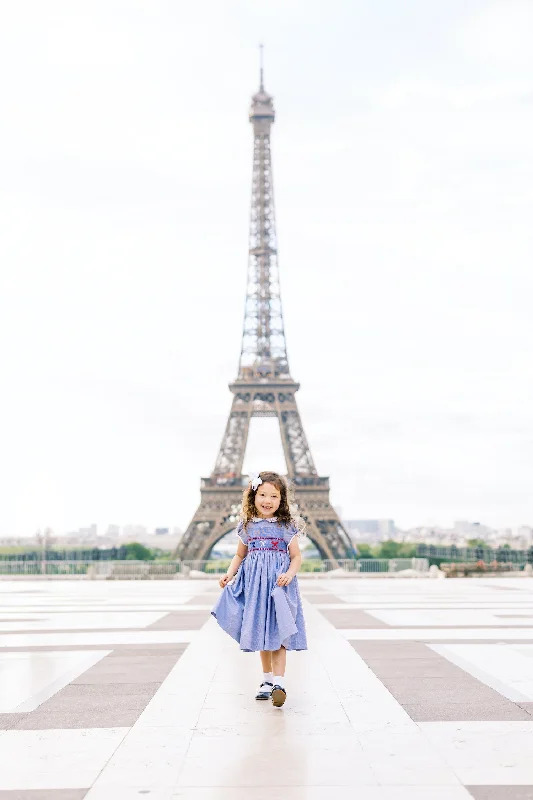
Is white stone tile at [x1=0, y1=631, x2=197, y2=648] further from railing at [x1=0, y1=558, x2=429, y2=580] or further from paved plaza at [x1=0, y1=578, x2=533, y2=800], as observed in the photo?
railing at [x1=0, y1=558, x2=429, y2=580]

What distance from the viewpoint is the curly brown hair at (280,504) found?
18.5 feet

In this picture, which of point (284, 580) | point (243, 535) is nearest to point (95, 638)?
point (243, 535)

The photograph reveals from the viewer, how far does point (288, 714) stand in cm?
487

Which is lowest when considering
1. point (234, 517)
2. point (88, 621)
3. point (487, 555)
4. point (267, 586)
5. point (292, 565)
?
point (487, 555)

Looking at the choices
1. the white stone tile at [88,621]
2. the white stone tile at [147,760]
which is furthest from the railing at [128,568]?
the white stone tile at [147,760]

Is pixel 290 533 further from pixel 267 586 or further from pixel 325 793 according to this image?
pixel 325 793

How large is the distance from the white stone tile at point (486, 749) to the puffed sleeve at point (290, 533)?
147 centimetres

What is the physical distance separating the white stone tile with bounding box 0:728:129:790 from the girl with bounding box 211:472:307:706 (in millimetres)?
1085

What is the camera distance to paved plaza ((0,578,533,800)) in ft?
11.6

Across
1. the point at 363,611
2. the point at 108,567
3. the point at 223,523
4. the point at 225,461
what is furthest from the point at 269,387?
the point at 363,611

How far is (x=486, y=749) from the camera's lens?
13.2 feet

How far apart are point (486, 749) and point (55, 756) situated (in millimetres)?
2022

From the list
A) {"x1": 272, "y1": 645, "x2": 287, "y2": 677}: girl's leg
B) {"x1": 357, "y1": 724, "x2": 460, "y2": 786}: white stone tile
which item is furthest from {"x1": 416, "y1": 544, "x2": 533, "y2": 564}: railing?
{"x1": 357, "y1": 724, "x2": 460, "y2": 786}: white stone tile

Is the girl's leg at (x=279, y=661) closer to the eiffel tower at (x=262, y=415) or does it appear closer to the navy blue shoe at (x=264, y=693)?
the navy blue shoe at (x=264, y=693)
